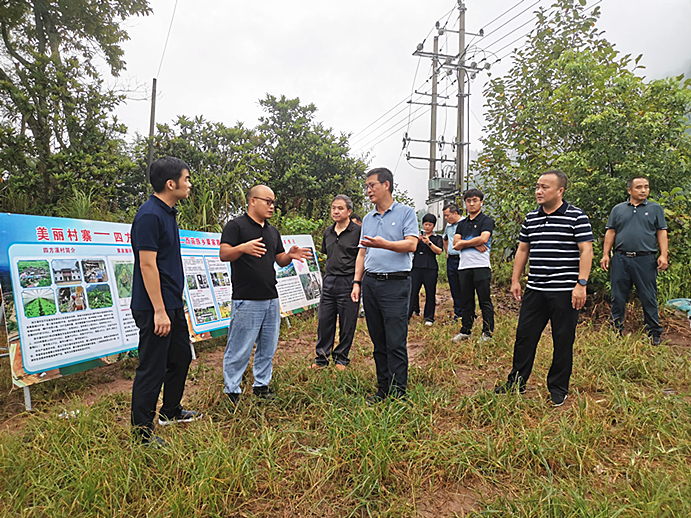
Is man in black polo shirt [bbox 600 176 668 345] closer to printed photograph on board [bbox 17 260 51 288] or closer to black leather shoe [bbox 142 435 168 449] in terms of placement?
black leather shoe [bbox 142 435 168 449]

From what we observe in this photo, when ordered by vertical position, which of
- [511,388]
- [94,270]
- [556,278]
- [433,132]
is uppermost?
[433,132]

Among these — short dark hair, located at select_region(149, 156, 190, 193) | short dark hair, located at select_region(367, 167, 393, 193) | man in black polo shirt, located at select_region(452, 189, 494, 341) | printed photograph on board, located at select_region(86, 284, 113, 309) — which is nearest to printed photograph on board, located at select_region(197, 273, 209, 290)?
printed photograph on board, located at select_region(86, 284, 113, 309)

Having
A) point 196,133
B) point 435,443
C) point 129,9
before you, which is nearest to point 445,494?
point 435,443

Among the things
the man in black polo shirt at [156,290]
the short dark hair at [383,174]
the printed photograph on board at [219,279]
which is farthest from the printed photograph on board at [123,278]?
the short dark hair at [383,174]

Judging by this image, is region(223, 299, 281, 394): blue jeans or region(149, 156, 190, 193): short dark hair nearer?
region(149, 156, 190, 193): short dark hair

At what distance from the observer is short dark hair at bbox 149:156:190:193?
8.21 feet

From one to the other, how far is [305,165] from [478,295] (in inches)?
255

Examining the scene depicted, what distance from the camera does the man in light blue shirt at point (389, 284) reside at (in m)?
3.07

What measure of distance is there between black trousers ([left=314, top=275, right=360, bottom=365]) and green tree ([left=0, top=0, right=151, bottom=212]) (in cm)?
500

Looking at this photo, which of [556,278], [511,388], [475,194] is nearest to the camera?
[556,278]

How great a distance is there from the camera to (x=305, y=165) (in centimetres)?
1003

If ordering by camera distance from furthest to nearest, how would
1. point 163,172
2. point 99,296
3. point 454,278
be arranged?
point 454,278, point 99,296, point 163,172

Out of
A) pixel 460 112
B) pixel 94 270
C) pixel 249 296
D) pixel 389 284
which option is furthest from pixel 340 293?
pixel 460 112

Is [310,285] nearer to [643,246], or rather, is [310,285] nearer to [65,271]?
[65,271]
